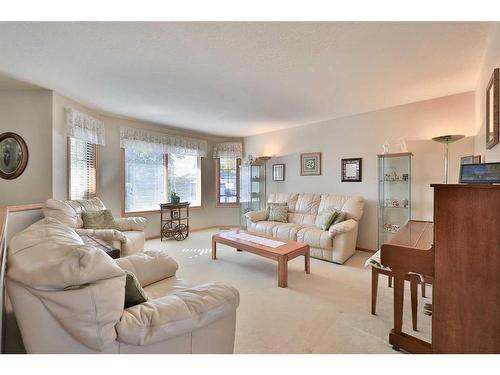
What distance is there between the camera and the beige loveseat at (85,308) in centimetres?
88

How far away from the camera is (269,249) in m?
2.81

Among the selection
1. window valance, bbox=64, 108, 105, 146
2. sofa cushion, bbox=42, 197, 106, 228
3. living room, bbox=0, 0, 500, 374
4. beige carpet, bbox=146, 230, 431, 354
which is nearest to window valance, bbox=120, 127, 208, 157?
living room, bbox=0, 0, 500, 374

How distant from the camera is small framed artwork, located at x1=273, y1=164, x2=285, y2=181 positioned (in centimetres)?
520

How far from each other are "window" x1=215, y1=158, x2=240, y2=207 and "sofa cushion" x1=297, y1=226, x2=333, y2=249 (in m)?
2.75

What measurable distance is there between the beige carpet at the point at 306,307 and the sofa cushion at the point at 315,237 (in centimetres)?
26

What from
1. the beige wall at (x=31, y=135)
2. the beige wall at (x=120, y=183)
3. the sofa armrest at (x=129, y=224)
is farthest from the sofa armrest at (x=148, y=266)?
the beige wall at (x=120, y=183)

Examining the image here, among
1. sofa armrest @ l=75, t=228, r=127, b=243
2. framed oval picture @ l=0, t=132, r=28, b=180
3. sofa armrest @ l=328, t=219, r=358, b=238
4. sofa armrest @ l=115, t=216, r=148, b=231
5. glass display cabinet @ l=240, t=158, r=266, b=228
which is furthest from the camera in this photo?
glass display cabinet @ l=240, t=158, r=266, b=228

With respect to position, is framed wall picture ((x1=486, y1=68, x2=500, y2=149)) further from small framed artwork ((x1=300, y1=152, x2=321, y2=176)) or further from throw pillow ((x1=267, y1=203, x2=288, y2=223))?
throw pillow ((x1=267, y1=203, x2=288, y2=223))

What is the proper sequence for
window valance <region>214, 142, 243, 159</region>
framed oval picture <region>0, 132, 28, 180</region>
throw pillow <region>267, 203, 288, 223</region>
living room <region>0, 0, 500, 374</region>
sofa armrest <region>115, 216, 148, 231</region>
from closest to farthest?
living room <region>0, 0, 500, 374</region>, framed oval picture <region>0, 132, 28, 180</region>, sofa armrest <region>115, 216, 148, 231</region>, throw pillow <region>267, 203, 288, 223</region>, window valance <region>214, 142, 243, 159</region>

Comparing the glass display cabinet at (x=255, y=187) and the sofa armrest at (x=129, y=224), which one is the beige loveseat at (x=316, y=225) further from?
the sofa armrest at (x=129, y=224)

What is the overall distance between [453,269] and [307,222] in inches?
114

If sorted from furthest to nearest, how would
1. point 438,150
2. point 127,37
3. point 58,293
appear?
point 438,150 → point 127,37 → point 58,293

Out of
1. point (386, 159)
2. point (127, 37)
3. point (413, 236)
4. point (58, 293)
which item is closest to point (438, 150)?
point (386, 159)
